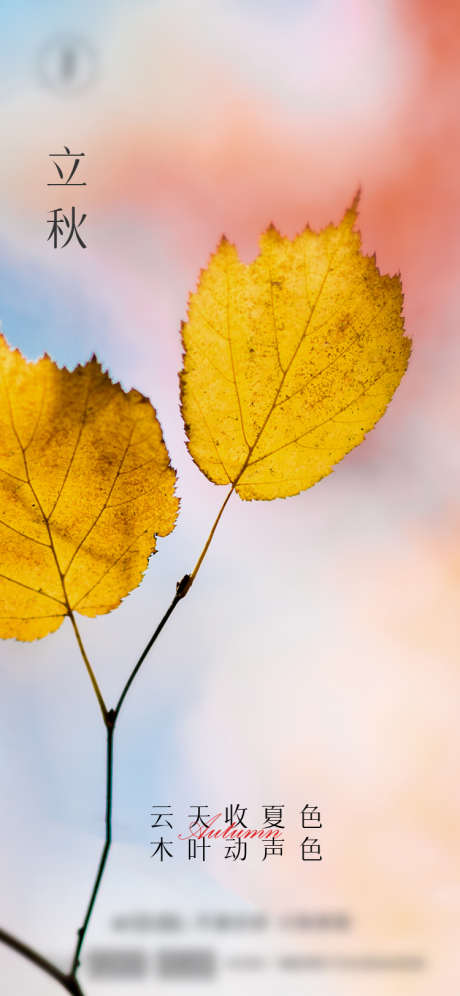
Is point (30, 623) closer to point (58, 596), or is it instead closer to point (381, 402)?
point (58, 596)

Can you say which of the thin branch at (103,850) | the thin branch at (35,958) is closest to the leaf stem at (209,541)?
the thin branch at (103,850)

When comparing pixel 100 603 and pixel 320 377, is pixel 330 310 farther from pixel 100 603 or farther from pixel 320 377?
pixel 100 603

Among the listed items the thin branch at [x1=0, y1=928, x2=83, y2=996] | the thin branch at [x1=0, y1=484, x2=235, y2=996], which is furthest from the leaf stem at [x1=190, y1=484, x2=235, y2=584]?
the thin branch at [x1=0, y1=928, x2=83, y2=996]

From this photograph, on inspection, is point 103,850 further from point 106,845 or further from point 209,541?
point 209,541

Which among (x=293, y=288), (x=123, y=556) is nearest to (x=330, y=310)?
(x=293, y=288)
